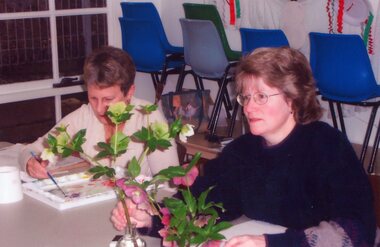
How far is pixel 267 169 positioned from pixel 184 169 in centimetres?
57

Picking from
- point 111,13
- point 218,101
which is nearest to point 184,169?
point 218,101

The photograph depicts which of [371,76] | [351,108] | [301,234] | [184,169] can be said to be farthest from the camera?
[351,108]

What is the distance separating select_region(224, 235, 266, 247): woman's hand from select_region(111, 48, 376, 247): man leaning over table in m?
0.23

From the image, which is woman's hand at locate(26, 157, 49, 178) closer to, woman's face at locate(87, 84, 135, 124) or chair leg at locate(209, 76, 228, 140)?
woman's face at locate(87, 84, 135, 124)

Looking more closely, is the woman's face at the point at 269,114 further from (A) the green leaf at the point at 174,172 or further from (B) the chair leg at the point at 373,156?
(B) the chair leg at the point at 373,156

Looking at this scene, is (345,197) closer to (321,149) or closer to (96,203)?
(321,149)

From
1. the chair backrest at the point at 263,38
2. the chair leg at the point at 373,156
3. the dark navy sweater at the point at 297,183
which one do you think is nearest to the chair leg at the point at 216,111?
the chair backrest at the point at 263,38

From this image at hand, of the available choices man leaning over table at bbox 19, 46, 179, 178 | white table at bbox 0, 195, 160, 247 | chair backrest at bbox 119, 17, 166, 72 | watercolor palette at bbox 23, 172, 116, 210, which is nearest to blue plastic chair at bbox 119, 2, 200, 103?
chair backrest at bbox 119, 17, 166, 72

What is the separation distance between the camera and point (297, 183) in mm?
1899

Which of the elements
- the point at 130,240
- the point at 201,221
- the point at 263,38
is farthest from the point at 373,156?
the point at 201,221

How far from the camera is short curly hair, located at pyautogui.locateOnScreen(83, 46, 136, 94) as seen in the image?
2523 mm

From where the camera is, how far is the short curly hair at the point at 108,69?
2523 millimetres

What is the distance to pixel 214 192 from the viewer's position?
2.04 metres

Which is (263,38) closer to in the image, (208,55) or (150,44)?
(208,55)
